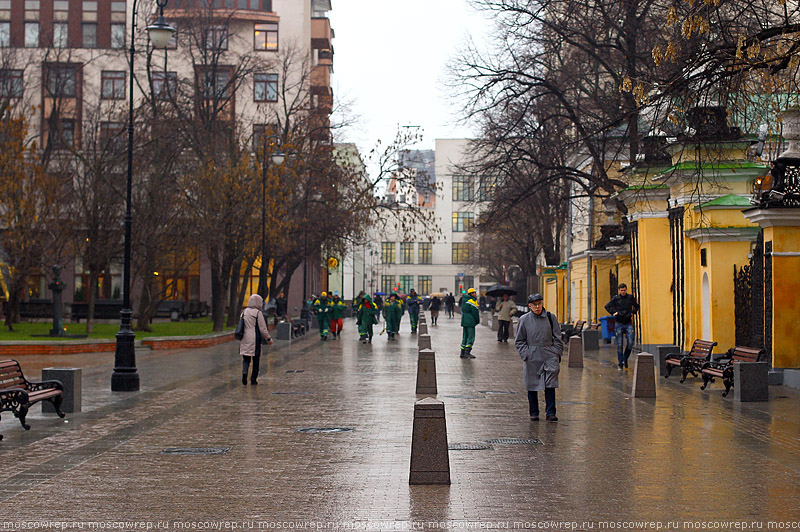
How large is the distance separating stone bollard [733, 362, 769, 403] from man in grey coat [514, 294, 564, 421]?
166 inches

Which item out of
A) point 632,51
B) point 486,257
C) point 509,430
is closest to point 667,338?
point 632,51

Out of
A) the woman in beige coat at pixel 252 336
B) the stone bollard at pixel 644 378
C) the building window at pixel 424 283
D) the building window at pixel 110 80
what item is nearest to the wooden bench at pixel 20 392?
the woman in beige coat at pixel 252 336

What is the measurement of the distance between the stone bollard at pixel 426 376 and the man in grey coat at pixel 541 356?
3.89 metres

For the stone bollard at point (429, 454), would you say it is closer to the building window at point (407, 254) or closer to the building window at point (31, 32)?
the building window at point (31, 32)

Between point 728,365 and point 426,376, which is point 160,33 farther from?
point 728,365

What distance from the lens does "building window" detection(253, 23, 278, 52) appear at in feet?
227

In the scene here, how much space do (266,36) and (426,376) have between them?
5588 centimetres

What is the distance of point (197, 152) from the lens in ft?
136

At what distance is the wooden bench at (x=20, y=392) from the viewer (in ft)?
41.5

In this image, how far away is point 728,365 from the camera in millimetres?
17344

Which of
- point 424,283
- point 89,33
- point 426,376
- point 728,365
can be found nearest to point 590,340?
point 728,365

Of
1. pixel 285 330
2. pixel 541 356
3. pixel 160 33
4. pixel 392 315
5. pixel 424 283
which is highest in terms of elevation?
pixel 160 33

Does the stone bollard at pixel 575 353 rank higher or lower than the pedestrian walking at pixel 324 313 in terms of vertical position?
lower

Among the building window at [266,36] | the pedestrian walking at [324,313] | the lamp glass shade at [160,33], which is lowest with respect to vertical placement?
the pedestrian walking at [324,313]
